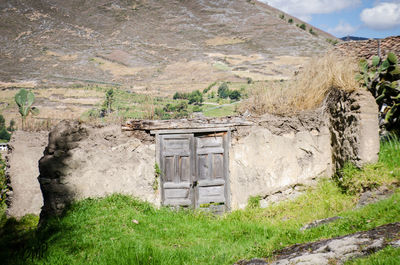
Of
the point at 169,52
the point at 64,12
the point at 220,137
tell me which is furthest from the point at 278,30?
the point at 220,137

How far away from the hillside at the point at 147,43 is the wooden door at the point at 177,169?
38631 mm

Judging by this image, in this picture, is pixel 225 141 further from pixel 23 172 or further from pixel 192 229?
pixel 23 172

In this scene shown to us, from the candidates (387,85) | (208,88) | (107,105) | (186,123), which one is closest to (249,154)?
(186,123)

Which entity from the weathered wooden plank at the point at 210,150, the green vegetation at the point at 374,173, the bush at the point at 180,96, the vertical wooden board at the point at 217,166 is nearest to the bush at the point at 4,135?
the bush at the point at 180,96

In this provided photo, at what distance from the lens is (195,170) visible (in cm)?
800

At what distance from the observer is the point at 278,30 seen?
235ft

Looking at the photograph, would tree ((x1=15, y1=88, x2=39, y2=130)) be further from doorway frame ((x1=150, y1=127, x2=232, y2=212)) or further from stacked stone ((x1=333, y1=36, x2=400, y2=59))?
stacked stone ((x1=333, y1=36, x2=400, y2=59))

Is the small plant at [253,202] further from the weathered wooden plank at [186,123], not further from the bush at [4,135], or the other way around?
the bush at [4,135]

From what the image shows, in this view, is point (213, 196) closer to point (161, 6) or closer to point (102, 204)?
point (102, 204)

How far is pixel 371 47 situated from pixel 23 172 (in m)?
25.8

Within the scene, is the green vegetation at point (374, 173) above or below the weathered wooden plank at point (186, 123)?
below

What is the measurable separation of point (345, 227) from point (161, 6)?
80861mm

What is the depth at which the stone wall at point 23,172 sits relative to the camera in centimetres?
951

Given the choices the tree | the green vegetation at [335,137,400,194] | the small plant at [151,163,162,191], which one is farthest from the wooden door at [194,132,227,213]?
the tree
